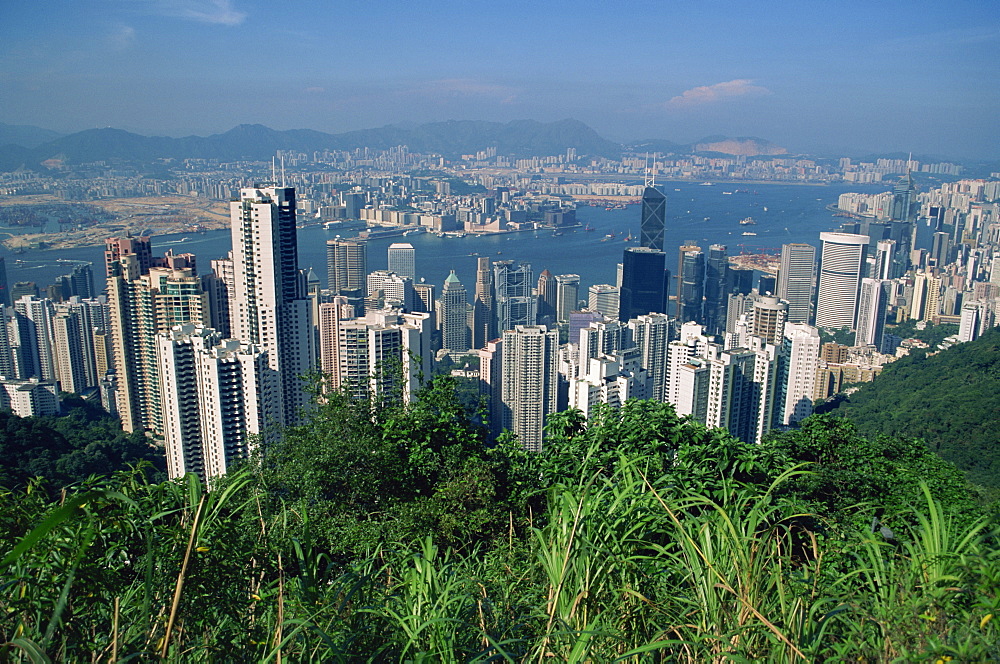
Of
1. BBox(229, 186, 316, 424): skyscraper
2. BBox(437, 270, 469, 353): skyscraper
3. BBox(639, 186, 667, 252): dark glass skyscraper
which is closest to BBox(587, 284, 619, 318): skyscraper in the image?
BBox(437, 270, 469, 353): skyscraper

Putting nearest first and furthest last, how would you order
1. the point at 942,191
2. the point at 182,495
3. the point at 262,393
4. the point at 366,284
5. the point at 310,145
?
the point at 182,495 < the point at 262,393 < the point at 366,284 < the point at 942,191 < the point at 310,145

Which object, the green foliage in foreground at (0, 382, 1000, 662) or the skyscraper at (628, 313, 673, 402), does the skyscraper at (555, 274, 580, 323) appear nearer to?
the skyscraper at (628, 313, 673, 402)

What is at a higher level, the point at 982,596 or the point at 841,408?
the point at 982,596

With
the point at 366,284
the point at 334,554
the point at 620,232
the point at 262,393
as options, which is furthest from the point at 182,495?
the point at 620,232

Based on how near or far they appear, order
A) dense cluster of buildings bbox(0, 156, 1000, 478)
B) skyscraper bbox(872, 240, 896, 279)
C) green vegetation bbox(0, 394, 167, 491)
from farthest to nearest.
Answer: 1. skyscraper bbox(872, 240, 896, 279)
2. dense cluster of buildings bbox(0, 156, 1000, 478)
3. green vegetation bbox(0, 394, 167, 491)

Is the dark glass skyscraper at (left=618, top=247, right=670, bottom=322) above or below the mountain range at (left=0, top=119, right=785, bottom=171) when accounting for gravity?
below

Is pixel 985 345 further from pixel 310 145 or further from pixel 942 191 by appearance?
pixel 310 145

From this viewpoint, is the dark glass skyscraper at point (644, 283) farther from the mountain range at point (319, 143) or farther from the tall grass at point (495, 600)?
the mountain range at point (319, 143)
